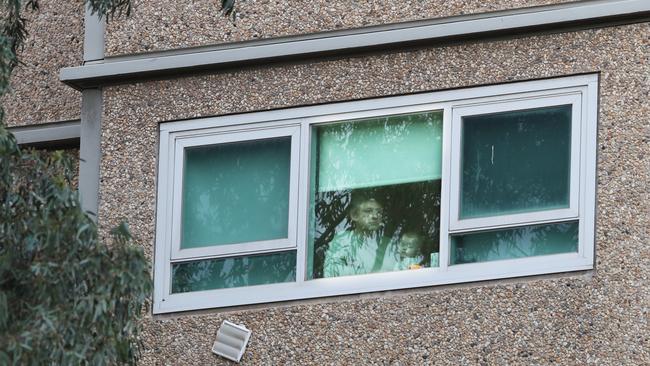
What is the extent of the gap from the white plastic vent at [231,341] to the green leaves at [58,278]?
130 cm

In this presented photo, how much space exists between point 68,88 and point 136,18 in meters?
0.98

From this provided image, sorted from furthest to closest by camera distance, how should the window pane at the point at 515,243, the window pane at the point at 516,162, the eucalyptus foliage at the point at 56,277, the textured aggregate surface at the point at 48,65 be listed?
the textured aggregate surface at the point at 48,65
the window pane at the point at 516,162
the window pane at the point at 515,243
the eucalyptus foliage at the point at 56,277

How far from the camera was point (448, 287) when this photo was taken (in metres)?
9.69

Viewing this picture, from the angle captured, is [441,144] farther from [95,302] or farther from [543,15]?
[95,302]

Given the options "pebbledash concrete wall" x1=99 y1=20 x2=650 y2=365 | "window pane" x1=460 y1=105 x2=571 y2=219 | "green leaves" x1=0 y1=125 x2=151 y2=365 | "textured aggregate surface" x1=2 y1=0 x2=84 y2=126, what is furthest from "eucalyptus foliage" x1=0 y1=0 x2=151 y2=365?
"textured aggregate surface" x1=2 y1=0 x2=84 y2=126

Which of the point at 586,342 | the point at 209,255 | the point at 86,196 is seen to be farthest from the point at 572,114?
the point at 86,196

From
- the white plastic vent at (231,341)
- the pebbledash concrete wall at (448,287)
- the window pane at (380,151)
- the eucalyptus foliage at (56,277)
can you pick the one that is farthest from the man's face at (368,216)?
the eucalyptus foliage at (56,277)

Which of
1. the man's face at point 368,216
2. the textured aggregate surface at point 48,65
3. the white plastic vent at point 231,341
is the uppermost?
the textured aggregate surface at point 48,65

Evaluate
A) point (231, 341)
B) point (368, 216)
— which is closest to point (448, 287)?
point (368, 216)

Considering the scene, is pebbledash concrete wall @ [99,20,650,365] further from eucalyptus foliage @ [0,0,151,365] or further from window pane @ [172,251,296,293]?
eucalyptus foliage @ [0,0,151,365]

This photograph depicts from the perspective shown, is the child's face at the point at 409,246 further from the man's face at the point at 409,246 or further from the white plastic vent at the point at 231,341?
the white plastic vent at the point at 231,341

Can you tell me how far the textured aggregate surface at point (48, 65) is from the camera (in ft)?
37.9

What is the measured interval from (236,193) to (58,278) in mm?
2409

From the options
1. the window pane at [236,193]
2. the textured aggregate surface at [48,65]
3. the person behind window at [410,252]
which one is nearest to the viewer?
the person behind window at [410,252]
